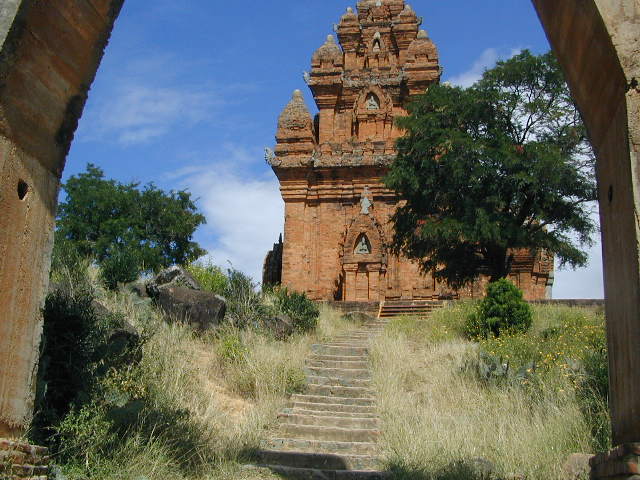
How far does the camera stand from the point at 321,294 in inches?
989

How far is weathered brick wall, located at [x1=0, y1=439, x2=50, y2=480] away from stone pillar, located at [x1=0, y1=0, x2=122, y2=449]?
0.11 meters

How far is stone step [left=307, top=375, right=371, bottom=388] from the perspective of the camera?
11.4 m

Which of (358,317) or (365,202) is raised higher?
(365,202)

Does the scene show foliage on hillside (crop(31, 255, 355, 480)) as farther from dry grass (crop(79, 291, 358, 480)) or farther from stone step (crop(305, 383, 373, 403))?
stone step (crop(305, 383, 373, 403))

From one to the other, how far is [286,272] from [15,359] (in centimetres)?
2117

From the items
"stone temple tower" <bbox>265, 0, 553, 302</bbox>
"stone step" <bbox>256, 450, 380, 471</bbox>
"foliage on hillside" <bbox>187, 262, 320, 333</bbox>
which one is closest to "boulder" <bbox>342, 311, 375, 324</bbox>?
"foliage on hillside" <bbox>187, 262, 320, 333</bbox>

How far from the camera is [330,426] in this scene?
965cm

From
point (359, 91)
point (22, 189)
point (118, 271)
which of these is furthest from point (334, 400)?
point (359, 91)

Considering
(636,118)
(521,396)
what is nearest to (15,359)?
(636,118)

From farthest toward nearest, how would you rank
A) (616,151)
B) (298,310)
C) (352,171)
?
(352,171) → (298,310) → (616,151)

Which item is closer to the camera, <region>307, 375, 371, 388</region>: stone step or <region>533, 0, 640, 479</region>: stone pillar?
<region>533, 0, 640, 479</region>: stone pillar

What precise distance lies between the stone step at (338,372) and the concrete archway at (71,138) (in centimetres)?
764

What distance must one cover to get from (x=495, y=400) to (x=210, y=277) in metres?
10.1

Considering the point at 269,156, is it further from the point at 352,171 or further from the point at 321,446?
the point at 321,446
